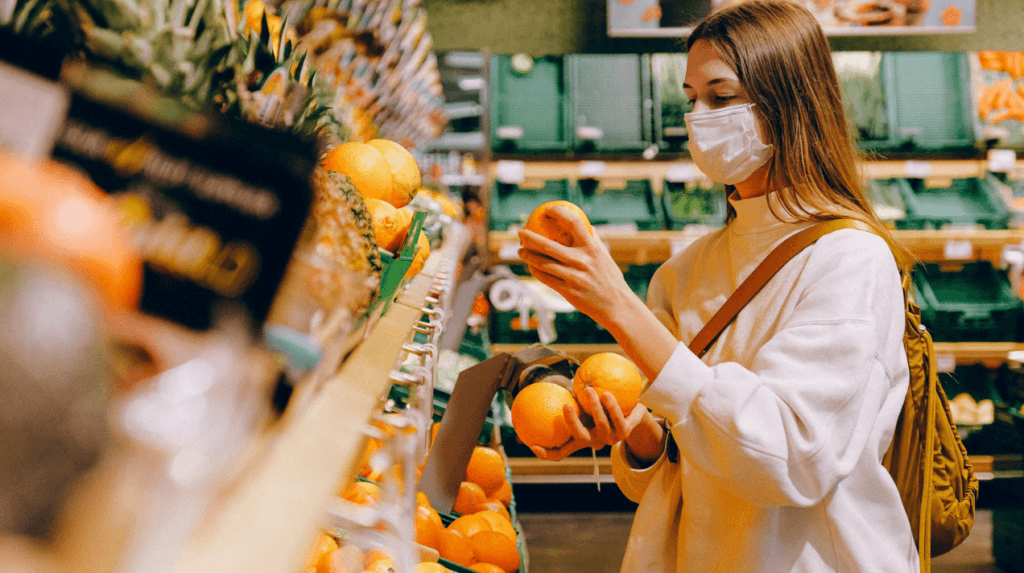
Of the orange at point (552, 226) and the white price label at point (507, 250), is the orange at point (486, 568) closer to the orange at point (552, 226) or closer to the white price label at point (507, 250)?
the orange at point (552, 226)

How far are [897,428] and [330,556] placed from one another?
955 mm

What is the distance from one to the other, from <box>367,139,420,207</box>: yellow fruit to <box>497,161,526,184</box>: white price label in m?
2.75

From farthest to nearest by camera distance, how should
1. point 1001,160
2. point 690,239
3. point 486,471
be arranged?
point 1001,160 < point 690,239 < point 486,471

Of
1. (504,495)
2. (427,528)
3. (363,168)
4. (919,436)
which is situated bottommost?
(504,495)

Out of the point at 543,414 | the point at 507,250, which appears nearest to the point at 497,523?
the point at 543,414

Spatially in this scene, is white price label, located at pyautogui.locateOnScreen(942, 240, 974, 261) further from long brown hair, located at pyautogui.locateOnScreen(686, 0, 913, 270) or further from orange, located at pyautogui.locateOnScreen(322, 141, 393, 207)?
orange, located at pyautogui.locateOnScreen(322, 141, 393, 207)

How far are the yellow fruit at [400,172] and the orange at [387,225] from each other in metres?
0.07

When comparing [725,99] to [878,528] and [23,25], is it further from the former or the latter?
[23,25]

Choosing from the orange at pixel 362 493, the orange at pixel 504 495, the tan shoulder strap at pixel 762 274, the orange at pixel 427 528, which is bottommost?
the orange at pixel 504 495

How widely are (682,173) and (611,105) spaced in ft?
2.13

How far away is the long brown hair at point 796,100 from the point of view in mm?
1074

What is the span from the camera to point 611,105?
4082mm

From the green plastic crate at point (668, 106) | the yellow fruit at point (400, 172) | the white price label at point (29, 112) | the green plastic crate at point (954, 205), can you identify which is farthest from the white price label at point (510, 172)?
the white price label at point (29, 112)

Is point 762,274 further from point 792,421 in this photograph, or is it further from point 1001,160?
point 1001,160
